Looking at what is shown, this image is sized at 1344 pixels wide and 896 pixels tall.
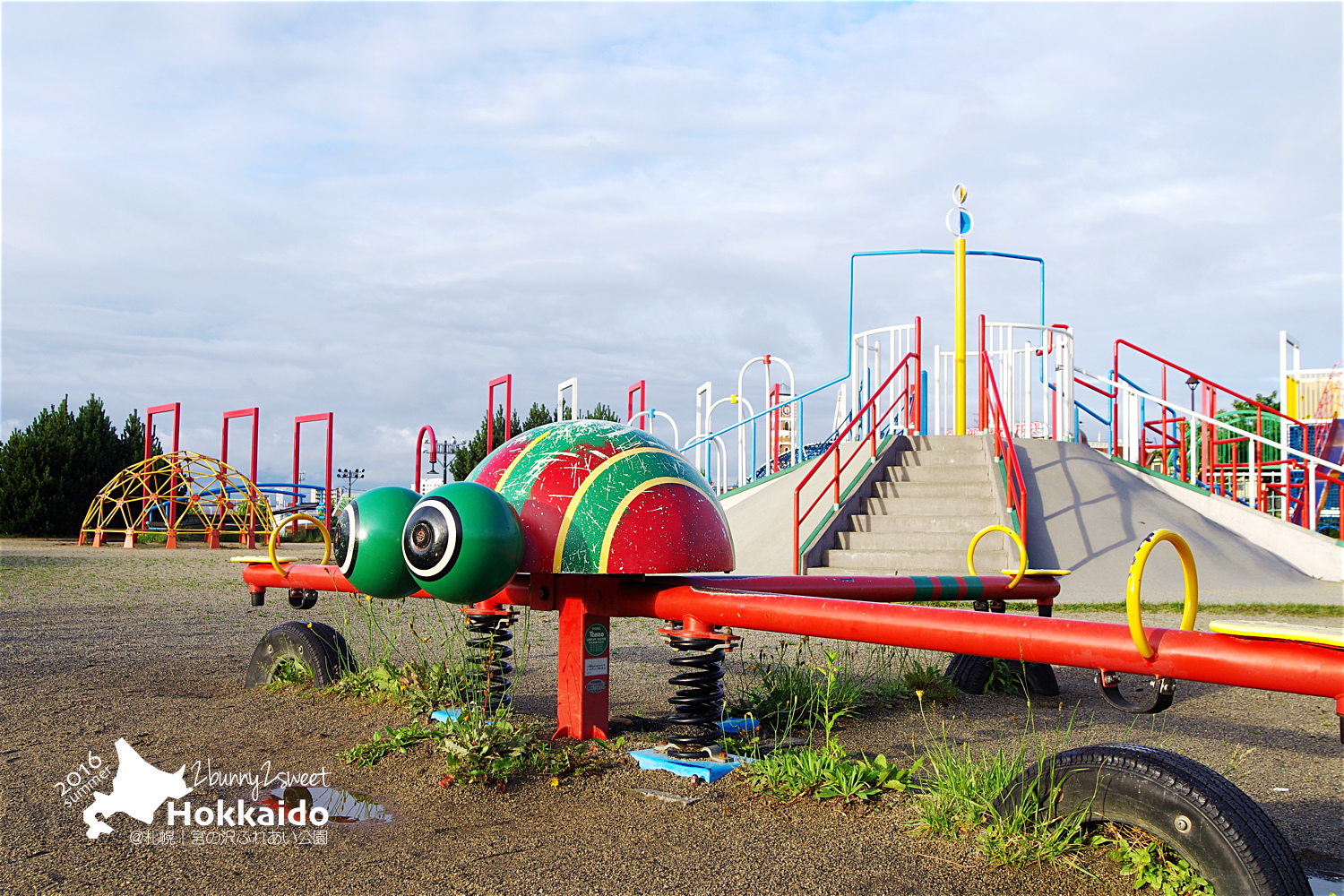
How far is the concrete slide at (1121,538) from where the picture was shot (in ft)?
37.7

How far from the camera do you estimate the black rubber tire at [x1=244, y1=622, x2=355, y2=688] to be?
16.8 ft

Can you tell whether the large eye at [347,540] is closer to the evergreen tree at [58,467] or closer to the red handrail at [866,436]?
the red handrail at [866,436]

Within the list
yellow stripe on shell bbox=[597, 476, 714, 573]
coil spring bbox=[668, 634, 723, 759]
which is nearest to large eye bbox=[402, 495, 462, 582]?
yellow stripe on shell bbox=[597, 476, 714, 573]

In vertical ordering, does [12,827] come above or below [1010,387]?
below

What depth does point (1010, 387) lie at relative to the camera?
53.8 ft

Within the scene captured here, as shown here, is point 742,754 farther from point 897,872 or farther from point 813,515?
point 813,515

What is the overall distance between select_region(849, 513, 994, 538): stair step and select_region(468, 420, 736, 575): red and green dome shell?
882 centimetres

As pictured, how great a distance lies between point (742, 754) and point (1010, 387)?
13.9 m

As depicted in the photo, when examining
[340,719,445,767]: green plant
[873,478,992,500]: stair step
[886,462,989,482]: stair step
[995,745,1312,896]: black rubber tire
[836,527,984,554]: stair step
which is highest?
[886,462,989,482]: stair step

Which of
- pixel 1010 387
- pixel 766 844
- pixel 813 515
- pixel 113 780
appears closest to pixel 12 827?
pixel 113 780

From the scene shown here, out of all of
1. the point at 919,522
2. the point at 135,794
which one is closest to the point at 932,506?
the point at 919,522

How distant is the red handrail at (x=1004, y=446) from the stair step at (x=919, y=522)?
47cm

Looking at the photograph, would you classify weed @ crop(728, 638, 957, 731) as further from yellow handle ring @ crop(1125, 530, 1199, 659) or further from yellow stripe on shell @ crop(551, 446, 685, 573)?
yellow handle ring @ crop(1125, 530, 1199, 659)

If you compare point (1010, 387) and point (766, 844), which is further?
point (1010, 387)
